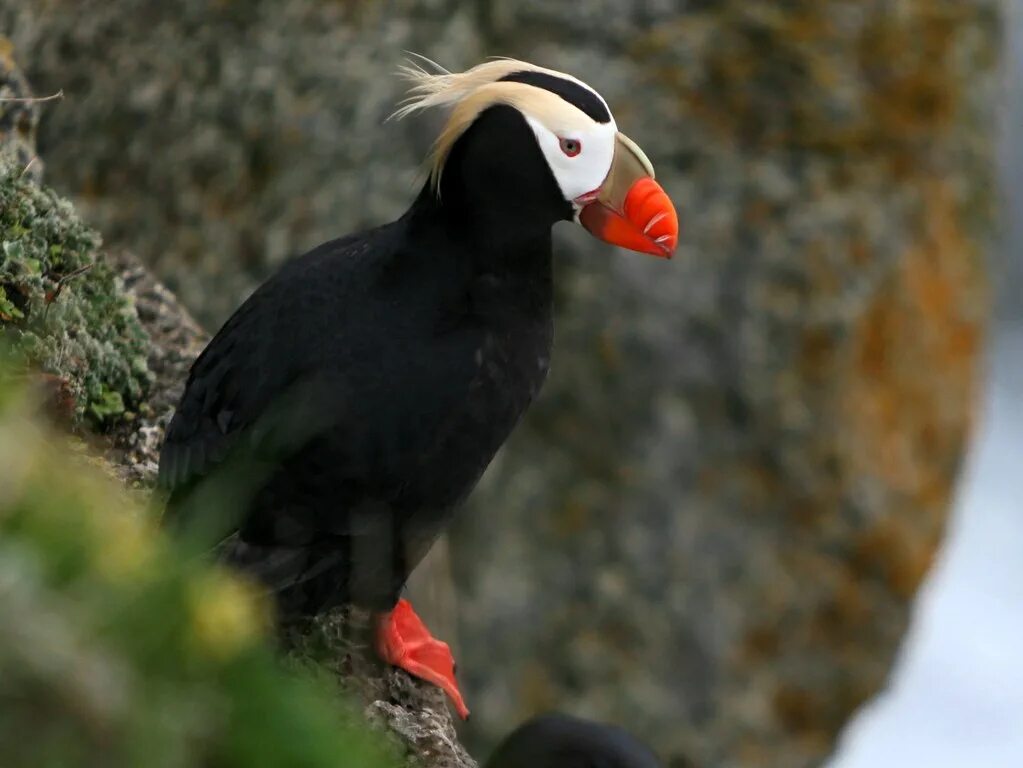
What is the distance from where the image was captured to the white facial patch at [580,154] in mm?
3381

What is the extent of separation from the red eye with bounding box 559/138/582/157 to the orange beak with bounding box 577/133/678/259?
0.34 ft

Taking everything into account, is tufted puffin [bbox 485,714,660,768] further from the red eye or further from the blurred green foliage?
the blurred green foliage

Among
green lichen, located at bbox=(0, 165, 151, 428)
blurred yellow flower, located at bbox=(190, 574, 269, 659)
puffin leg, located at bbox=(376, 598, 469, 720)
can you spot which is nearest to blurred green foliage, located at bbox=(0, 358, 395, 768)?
blurred yellow flower, located at bbox=(190, 574, 269, 659)

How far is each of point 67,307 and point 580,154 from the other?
1.55m

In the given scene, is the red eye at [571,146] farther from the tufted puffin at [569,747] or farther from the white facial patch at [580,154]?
the tufted puffin at [569,747]

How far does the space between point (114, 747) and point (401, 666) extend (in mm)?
2717

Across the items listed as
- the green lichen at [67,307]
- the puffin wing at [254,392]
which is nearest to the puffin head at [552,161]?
the puffin wing at [254,392]

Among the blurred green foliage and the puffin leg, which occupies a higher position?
the blurred green foliage

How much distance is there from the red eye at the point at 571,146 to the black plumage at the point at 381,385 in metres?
0.07

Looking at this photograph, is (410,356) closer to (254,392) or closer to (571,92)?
(254,392)

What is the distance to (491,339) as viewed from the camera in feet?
11.5

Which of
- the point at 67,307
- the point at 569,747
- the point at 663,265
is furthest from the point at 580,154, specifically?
the point at 663,265

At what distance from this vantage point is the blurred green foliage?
3.98 ft

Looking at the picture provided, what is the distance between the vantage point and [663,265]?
22.5 ft
